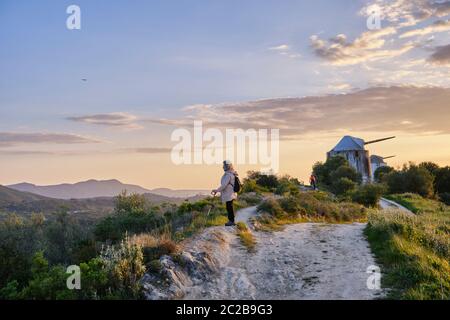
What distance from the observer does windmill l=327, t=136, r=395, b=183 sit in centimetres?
7100

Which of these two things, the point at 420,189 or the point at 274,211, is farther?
the point at 420,189

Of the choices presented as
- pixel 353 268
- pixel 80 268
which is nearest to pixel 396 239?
pixel 353 268

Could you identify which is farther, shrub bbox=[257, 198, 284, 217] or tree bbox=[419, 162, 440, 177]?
tree bbox=[419, 162, 440, 177]

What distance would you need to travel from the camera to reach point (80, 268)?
33.6ft

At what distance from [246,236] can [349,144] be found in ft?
199

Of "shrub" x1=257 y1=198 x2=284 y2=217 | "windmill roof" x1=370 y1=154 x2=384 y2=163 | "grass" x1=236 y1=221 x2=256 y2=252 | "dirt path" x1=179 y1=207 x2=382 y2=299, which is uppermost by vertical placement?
"windmill roof" x1=370 y1=154 x2=384 y2=163

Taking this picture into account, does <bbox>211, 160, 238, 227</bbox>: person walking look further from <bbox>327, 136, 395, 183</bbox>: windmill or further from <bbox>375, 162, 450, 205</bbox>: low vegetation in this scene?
<bbox>327, 136, 395, 183</bbox>: windmill

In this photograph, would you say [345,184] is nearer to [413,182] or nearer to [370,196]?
[370,196]

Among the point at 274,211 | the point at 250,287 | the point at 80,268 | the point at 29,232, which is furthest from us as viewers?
the point at 29,232

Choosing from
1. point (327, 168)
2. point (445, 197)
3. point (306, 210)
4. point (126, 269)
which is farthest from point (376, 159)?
point (126, 269)

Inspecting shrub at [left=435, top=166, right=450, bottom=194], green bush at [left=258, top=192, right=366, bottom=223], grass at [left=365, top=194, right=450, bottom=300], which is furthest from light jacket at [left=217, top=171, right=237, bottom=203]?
shrub at [left=435, top=166, right=450, bottom=194]

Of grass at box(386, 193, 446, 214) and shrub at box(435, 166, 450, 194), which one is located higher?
shrub at box(435, 166, 450, 194)
